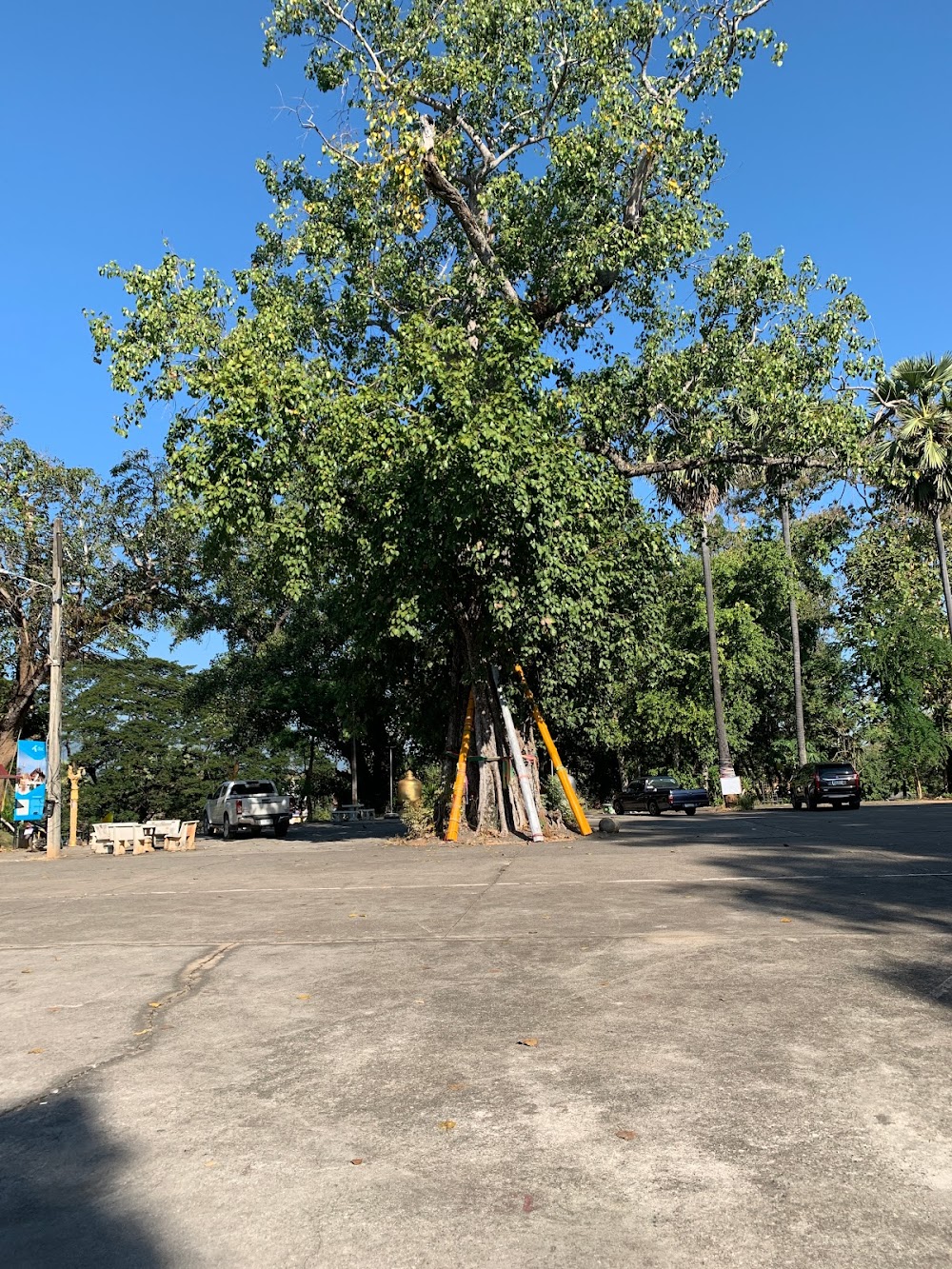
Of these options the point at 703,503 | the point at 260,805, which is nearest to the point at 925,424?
the point at 703,503

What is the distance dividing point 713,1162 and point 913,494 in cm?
3571

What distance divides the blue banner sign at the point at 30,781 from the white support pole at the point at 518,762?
15.1 metres

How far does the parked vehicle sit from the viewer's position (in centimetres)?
3503

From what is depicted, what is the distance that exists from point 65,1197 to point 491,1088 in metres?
1.81

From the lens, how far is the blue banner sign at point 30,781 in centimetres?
3038

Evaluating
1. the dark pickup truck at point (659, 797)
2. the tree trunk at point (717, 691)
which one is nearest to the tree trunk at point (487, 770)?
the dark pickup truck at point (659, 797)

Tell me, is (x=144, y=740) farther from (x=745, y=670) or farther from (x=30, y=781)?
(x=745, y=670)

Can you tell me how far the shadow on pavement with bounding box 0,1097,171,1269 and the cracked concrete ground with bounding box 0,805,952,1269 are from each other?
1cm

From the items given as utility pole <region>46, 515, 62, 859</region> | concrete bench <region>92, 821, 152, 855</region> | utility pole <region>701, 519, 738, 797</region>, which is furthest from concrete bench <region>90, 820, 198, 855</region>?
utility pole <region>701, 519, 738, 797</region>

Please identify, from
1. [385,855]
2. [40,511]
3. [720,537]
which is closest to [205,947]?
[385,855]

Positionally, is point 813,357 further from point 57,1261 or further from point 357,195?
point 57,1261

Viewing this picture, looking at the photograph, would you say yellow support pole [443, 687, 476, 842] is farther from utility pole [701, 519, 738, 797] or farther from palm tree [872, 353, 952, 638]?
utility pole [701, 519, 738, 797]

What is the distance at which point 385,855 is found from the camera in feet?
63.3

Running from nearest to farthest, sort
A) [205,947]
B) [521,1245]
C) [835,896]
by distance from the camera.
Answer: [521,1245]
[205,947]
[835,896]
